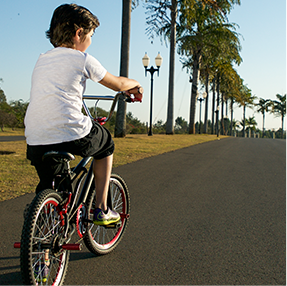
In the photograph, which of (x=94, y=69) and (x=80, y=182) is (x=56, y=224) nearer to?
(x=80, y=182)

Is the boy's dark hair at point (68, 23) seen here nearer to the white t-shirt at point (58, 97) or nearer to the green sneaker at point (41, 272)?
the white t-shirt at point (58, 97)

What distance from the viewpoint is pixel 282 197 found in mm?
5828

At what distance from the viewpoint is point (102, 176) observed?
9.28 feet

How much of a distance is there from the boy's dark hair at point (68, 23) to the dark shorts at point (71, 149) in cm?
68

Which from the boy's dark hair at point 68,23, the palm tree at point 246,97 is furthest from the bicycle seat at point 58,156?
the palm tree at point 246,97

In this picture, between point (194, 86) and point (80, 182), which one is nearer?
point (80, 182)

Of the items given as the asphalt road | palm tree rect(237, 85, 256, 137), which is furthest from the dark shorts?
palm tree rect(237, 85, 256, 137)

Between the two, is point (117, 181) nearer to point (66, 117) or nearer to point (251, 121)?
point (66, 117)

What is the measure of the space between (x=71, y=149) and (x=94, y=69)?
0.60 m

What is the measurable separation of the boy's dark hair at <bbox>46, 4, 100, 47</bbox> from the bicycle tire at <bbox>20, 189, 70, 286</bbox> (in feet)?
3.69

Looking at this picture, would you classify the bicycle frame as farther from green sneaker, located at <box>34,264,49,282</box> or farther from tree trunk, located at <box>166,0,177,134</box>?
tree trunk, located at <box>166,0,177,134</box>

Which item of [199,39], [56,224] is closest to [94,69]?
[56,224]

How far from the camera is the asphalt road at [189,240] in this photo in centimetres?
278

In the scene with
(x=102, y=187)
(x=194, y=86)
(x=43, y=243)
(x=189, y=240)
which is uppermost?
(x=194, y=86)
